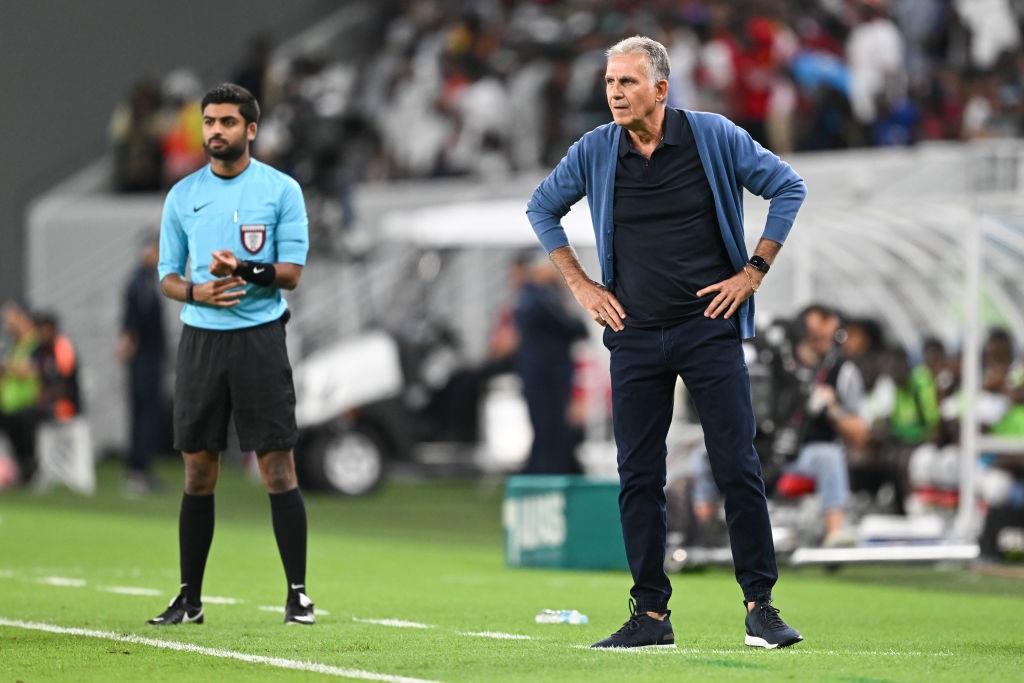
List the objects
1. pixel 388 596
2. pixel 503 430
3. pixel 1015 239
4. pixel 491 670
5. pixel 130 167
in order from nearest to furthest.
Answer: pixel 491 670 < pixel 388 596 < pixel 1015 239 < pixel 503 430 < pixel 130 167

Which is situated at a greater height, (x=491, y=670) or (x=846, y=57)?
(x=846, y=57)

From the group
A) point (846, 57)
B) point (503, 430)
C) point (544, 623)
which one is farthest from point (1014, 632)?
point (846, 57)

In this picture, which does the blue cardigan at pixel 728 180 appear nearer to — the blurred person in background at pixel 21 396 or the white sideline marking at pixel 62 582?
the white sideline marking at pixel 62 582

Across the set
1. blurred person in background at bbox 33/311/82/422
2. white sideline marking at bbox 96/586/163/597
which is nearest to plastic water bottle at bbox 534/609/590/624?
white sideline marking at bbox 96/586/163/597

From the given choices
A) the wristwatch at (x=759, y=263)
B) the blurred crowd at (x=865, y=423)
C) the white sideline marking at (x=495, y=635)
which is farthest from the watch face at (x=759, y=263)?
the blurred crowd at (x=865, y=423)

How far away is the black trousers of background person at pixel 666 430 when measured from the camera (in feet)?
24.5

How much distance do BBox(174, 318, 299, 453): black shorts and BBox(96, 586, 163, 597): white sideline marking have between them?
207cm

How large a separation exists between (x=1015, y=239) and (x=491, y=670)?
8185mm

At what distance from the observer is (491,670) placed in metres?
6.86

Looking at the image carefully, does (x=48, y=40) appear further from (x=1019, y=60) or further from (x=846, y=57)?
(x=1019, y=60)

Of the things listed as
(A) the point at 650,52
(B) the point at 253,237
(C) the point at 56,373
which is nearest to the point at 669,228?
(A) the point at 650,52

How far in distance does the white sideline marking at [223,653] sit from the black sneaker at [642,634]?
112 cm

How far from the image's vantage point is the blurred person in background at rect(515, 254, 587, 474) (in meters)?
17.6

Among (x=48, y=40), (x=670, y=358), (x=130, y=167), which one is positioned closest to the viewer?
(x=670, y=358)
